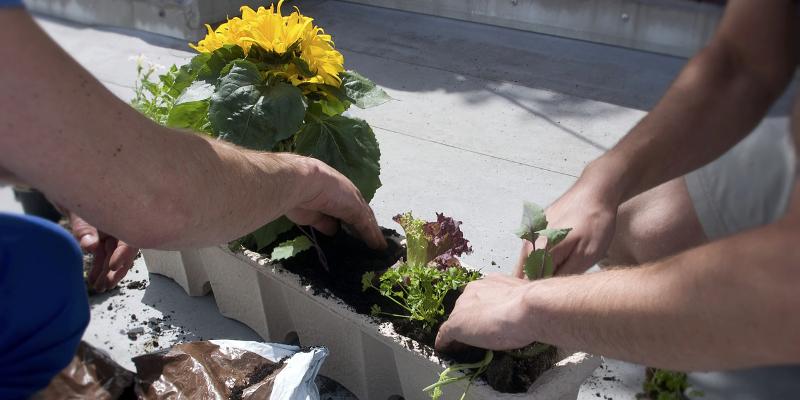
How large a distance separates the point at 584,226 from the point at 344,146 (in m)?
0.86

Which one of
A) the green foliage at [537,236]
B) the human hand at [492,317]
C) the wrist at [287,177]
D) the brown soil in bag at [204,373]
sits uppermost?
the wrist at [287,177]

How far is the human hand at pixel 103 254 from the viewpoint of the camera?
2.22 m

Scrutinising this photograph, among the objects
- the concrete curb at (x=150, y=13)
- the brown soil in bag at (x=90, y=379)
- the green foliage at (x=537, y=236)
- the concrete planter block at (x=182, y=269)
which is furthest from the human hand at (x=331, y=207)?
the concrete curb at (x=150, y=13)

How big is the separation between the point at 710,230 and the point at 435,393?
0.72 meters

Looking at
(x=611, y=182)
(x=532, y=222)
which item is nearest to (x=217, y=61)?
(x=532, y=222)

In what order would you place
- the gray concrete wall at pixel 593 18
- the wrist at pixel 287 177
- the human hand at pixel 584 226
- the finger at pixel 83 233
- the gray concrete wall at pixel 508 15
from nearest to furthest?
the wrist at pixel 287 177 < the human hand at pixel 584 226 < the finger at pixel 83 233 < the gray concrete wall at pixel 593 18 < the gray concrete wall at pixel 508 15

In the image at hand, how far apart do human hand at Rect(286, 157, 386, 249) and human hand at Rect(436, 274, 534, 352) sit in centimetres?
45

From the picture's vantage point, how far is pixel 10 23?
112 cm

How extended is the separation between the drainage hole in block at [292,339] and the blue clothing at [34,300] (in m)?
0.97

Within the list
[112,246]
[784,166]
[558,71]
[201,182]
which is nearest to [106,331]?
[112,246]

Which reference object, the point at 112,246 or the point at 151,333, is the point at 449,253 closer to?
the point at 112,246

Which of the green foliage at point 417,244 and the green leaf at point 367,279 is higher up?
the green foliage at point 417,244

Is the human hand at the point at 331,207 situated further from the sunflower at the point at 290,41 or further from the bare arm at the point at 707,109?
the bare arm at the point at 707,109

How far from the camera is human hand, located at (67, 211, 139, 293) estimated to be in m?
2.22
